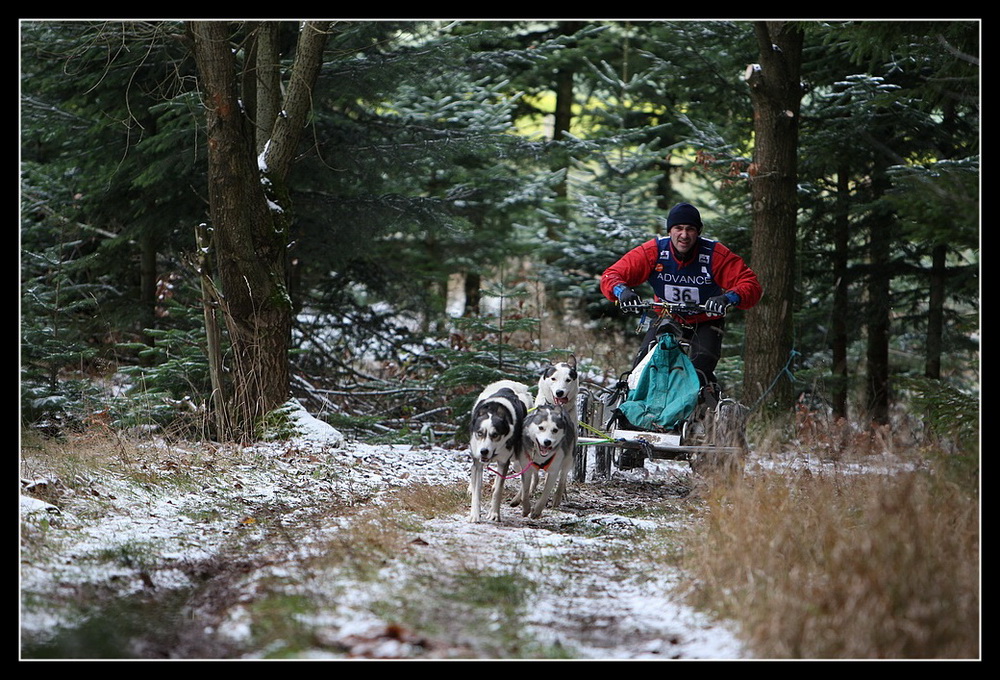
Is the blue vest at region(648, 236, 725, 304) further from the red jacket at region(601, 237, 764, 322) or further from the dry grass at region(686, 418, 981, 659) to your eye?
the dry grass at region(686, 418, 981, 659)

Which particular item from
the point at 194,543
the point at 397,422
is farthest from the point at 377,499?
the point at 397,422

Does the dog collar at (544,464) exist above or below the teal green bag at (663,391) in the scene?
below

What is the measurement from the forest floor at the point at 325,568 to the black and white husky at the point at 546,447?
24 centimetres

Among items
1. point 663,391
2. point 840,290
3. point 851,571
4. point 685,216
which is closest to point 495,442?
point 663,391

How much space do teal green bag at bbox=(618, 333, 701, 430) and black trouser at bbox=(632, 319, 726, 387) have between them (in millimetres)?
144

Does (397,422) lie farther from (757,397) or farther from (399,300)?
(757,397)

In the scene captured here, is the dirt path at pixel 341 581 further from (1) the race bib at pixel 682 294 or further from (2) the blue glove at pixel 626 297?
(1) the race bib at pixel 682 294

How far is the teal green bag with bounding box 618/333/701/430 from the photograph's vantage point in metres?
8.25

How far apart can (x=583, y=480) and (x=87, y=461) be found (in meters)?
4.51

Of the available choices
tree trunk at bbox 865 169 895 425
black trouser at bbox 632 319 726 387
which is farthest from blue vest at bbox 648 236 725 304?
tree trunk at bbox 865 169 895 425

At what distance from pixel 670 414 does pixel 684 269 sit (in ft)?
4.73

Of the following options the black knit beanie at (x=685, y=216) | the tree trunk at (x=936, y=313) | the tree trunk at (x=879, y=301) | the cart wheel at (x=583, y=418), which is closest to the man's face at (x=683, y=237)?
the black knit beanie at (x=685, y=216)

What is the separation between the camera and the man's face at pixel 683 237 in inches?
337

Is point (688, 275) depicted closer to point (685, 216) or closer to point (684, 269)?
point (684, 269)
